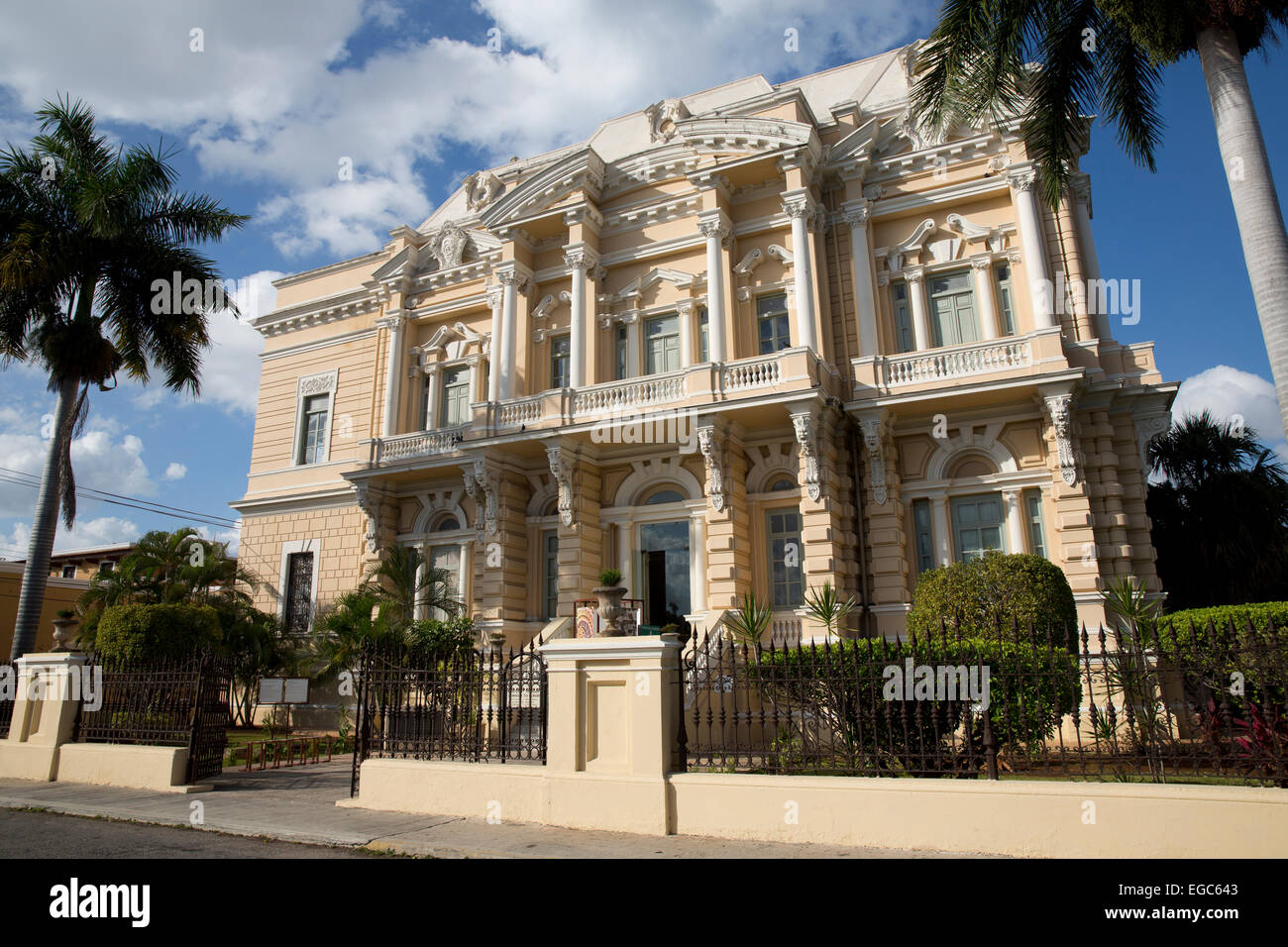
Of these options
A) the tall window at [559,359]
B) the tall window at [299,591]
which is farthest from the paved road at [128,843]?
the tall window at [299,591]

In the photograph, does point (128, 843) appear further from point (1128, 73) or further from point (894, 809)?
point (1128, 73)

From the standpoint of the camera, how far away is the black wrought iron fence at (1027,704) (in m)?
6.89

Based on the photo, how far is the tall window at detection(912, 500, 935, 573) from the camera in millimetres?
16453

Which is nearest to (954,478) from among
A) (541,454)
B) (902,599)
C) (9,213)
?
(902,599)

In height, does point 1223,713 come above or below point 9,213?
below

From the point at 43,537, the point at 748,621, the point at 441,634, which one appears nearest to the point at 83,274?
the point at 43,537

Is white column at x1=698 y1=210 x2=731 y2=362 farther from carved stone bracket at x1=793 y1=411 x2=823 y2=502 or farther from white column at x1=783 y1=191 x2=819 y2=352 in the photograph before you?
carved stone bracket at x1=793 y1=411 x2=823 y2=502

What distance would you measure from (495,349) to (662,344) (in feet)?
14.3

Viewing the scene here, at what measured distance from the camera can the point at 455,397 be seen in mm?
22391

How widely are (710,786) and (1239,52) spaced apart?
1089cm

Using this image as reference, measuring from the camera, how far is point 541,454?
19281 millimetres

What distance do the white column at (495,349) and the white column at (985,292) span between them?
10777 mm

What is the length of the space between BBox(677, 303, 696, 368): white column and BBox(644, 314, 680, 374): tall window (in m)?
0.24

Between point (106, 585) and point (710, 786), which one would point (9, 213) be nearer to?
point (106, 585)
